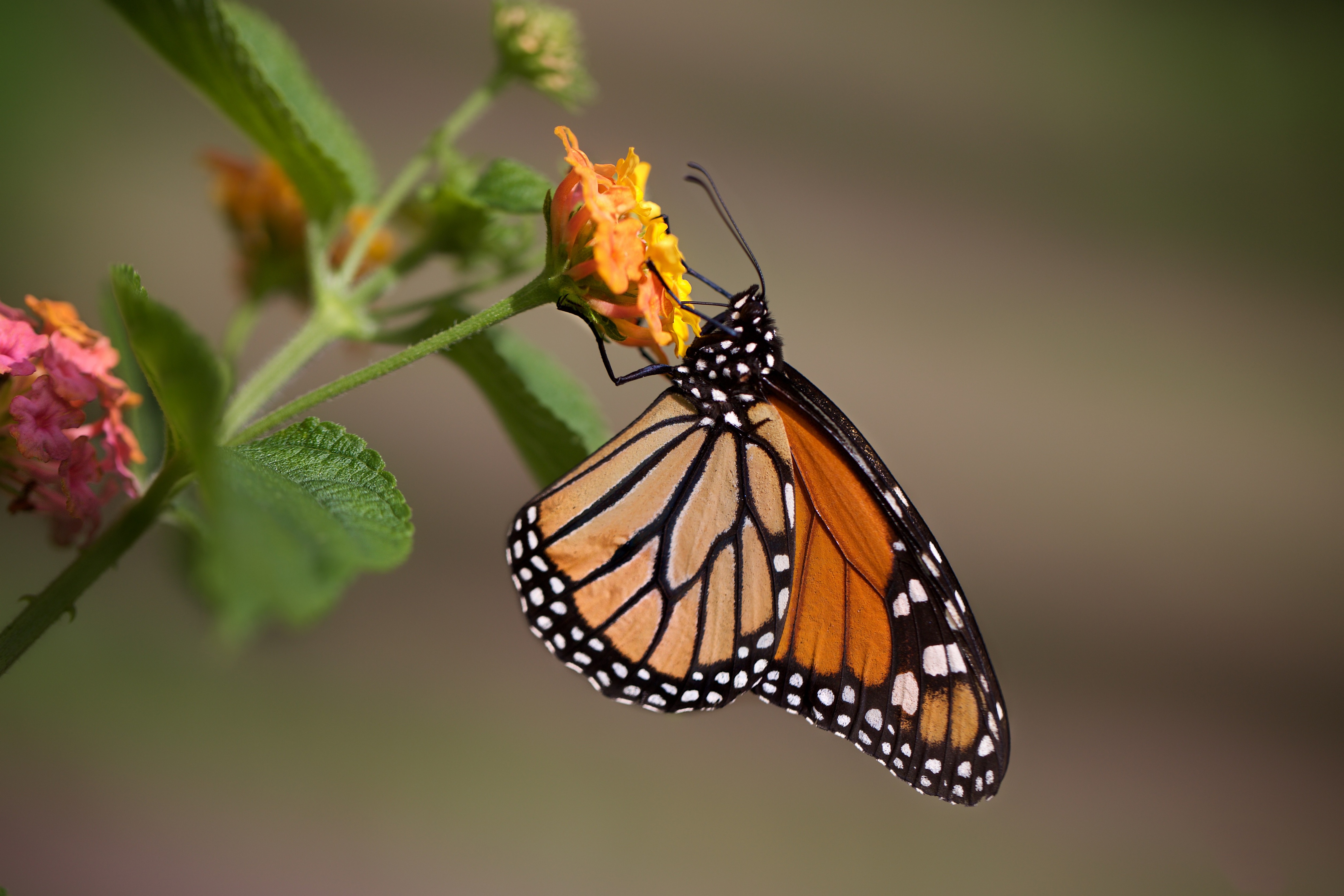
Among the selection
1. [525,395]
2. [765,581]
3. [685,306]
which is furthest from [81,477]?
[765,581]

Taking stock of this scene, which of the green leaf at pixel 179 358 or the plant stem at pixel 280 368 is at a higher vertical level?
the plant stem at pixel 280 368

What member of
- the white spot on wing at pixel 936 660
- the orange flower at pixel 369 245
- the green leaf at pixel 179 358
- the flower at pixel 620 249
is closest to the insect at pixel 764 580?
the white spot on wing at pixel 936 660

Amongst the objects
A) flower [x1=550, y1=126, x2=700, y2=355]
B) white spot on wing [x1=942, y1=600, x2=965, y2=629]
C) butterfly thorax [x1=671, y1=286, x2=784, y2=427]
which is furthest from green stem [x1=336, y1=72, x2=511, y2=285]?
white spot on wing [x1=942, y1=600, x2=965, y2=629]

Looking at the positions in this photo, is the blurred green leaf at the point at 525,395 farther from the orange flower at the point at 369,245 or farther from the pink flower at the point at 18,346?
the pink flower at the point at 18,346

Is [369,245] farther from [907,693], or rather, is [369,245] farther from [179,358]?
[907,693]

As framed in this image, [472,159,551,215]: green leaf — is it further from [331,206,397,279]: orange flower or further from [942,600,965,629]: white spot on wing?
[942,600,965,629]: white spot on wing

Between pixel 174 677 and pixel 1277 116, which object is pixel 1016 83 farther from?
pixel 174 677
